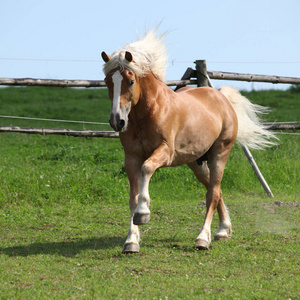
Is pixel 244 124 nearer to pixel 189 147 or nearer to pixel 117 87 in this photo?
pixel 189 147

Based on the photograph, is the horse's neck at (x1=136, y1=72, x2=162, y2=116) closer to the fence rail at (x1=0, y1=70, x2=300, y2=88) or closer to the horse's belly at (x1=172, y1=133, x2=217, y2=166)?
the horse's belly at (x1=172, y1=133, x2=217, y2=166)

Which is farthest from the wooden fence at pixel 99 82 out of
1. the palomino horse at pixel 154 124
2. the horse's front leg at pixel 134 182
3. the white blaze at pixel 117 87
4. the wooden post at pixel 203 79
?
the white blaze at pixel 117 87

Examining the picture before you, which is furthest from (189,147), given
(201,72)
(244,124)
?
(201,72)

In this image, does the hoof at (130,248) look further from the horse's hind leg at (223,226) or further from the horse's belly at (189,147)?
the horse's hind leg at (223,226)

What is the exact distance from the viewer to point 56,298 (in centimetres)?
366

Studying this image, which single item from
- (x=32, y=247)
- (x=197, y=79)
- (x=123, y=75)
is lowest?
(x=32, y=247)

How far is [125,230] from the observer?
250 inches

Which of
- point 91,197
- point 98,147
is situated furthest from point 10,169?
point 98,147

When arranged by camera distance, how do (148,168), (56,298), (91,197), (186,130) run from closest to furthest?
(56,298), (148,168), (186,130), (91,197)

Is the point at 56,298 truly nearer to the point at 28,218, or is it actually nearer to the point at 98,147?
the point at 28,218

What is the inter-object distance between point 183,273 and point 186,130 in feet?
5.53

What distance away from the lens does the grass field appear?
3.95m

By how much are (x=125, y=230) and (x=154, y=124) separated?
6.35 ft

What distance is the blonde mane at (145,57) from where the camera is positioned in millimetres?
4754
